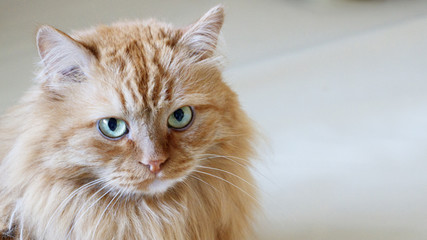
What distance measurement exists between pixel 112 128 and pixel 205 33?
341 millimetres

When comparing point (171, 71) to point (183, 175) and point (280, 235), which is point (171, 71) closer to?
point (183, 175)

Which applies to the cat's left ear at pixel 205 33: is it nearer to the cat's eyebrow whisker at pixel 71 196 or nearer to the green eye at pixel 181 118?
the green eye at pixel 181 118

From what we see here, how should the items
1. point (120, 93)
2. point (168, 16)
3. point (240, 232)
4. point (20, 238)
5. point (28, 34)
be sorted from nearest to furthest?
point (120, 93) < point (20, 238) < point (240, 232) < point (28, 34) < point (168, 16)

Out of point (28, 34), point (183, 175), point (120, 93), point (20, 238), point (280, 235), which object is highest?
point (28, 34)

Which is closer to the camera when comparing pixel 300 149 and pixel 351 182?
pixel 351 182

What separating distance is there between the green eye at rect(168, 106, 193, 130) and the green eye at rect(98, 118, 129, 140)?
0.11m

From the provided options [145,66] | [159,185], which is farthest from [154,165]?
[145,66]

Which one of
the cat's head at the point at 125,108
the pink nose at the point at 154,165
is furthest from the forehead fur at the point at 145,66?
the pink nose at the point at 154,165

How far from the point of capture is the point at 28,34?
213cm

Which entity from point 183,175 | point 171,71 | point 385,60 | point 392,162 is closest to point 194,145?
point 183,175

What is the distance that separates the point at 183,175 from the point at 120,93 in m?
0.24

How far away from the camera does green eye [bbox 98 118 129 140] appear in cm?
121

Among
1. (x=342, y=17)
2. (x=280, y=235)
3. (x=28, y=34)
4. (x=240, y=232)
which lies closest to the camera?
(x=240, y=232)

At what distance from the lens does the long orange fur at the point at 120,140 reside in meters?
1.21
